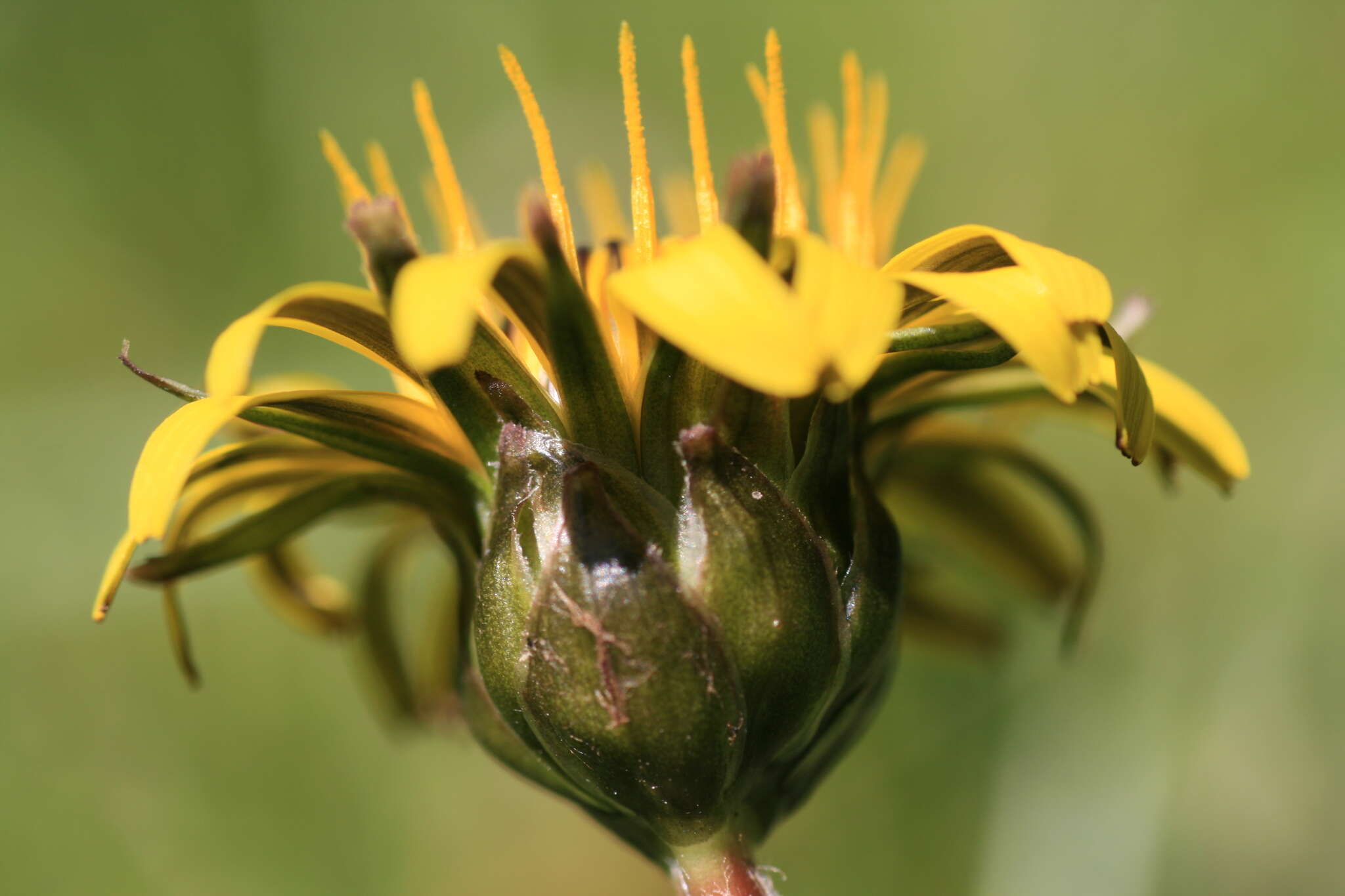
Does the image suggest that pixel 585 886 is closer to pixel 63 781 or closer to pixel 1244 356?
pixel 63 781

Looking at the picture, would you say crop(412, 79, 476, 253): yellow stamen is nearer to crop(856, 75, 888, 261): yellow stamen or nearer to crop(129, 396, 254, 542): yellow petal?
crop(129, 396, 254, 542): yellow petal

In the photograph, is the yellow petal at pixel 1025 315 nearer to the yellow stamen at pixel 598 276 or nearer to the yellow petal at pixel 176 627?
the yellow stamen at pixel 598 276

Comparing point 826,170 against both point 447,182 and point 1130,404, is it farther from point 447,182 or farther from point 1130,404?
point 1130,404

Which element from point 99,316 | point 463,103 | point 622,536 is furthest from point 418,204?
point 622,536

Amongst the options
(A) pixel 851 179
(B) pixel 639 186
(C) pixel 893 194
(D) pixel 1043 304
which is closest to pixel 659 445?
(B) pixel 639 186

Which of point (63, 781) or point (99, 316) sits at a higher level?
point (99, 316)

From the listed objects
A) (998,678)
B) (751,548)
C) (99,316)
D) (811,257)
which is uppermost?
(811,257)

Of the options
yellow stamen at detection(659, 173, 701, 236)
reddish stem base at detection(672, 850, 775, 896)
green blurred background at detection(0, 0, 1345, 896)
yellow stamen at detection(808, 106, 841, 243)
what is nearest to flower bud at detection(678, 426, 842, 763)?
reddish stem base at detection(672, 850, 775, 896)
